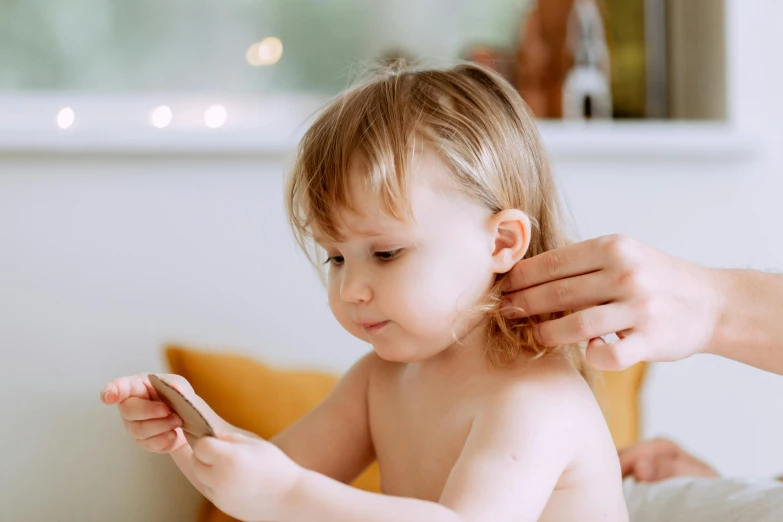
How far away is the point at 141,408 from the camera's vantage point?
2.64 feet

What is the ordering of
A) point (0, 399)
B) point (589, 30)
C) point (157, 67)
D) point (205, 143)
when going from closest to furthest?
point (0, 399)
point (205, 143)
point (157, 67)
point (589, 30)

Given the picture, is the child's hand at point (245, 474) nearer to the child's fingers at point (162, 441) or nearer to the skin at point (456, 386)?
the skin at point (456, 386)

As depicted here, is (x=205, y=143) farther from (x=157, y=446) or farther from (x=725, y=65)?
(x=725, y=65)

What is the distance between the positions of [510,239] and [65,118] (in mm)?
878

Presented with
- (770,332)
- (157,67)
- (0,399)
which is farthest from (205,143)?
(770,332)

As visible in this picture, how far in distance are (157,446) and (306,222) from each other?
0.27 m


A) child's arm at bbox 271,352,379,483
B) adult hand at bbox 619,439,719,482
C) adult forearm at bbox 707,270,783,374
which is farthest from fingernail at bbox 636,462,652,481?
child's arm at bbox 271,352,379,483

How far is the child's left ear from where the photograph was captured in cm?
82

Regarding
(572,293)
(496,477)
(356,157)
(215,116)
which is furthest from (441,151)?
(215,116)

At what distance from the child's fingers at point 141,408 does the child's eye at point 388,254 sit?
252 millimetres

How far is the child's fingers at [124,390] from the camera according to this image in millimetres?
802

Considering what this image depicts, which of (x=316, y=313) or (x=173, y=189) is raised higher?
(x=173, y=189)

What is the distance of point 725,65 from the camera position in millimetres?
1624

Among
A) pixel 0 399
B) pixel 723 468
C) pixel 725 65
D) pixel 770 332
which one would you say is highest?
pixel 725 65
